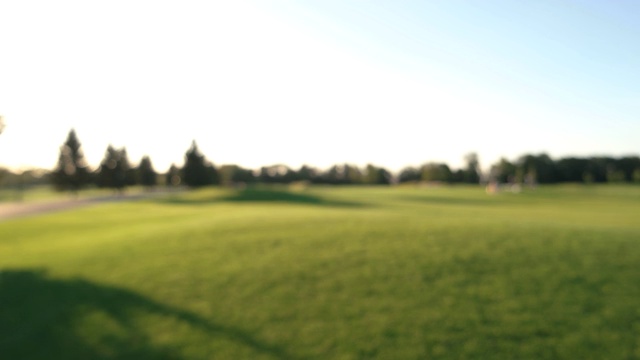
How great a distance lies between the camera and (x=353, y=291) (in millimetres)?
9453

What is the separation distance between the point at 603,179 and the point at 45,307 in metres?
100.0

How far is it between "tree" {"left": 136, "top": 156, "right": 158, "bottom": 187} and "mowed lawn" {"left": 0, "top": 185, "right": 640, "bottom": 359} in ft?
277

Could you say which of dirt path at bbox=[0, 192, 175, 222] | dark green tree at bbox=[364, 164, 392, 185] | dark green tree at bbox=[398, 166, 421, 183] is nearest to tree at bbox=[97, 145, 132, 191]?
dirt path at bbox=[0, 192, 175, 222]

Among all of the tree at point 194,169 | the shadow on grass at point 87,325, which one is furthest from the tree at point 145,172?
the shadow on grass at point 87,325

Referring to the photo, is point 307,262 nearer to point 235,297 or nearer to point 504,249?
point 235,297

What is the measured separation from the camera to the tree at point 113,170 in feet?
248

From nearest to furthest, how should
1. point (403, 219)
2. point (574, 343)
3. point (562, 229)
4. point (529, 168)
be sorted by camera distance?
point (574, 343) < point (562, 229) < point (403, 219) < point (529, 168)

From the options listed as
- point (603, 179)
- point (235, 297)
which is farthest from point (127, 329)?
point (603, 179)

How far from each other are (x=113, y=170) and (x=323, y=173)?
49193 millimetres

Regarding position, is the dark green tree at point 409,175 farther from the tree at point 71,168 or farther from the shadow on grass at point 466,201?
the tree at point 71,168

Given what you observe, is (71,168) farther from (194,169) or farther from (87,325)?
(87,325)

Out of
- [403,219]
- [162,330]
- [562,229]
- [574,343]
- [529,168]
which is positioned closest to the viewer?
[574,343]

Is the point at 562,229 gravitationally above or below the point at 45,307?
above

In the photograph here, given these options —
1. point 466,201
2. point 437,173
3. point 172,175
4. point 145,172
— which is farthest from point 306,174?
point 466,201
